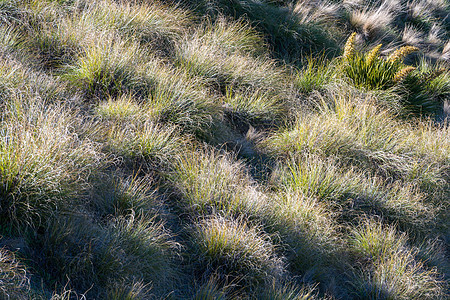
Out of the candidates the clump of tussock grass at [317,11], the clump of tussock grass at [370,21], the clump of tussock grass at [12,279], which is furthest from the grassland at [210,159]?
the clump of tussock grass at [370,21]

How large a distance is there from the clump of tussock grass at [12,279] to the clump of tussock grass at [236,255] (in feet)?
5.09

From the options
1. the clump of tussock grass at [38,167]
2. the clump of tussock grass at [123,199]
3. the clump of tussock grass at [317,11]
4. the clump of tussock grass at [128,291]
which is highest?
the clump of tussock grass at [317,11]

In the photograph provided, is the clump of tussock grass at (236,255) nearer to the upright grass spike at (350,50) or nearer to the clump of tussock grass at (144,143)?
the clump of tussock grass at (144,143)

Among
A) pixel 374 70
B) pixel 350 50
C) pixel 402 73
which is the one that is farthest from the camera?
pixel 350 50

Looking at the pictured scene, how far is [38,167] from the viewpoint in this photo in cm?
353

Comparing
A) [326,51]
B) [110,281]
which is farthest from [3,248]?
[326,51]

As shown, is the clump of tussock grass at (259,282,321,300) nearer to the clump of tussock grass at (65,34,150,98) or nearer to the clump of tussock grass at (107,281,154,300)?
the clump of tussock grass at (107,281,154,300)

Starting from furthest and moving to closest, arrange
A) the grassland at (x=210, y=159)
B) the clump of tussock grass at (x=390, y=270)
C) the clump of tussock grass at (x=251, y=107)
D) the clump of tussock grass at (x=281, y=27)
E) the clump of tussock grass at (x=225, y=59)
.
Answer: the clump of tussock grass at (x=281, y=27) → the clump of tussock grass at (x=225, y=59) → the clump of tussock grass at (x=251, y=107) → the clump of tussock grass at (x=390, y=270) → the grassland at (x=210, y=159)

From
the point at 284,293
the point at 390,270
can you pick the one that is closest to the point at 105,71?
the point at 284,293

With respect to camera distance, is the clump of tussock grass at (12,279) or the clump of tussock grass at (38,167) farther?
the clump of tussock grass at (38,167)

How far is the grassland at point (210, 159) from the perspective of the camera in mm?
3600

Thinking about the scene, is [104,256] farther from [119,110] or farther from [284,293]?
[119,110]

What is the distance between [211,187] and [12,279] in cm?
205

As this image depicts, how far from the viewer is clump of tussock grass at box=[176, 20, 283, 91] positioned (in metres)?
6.32
